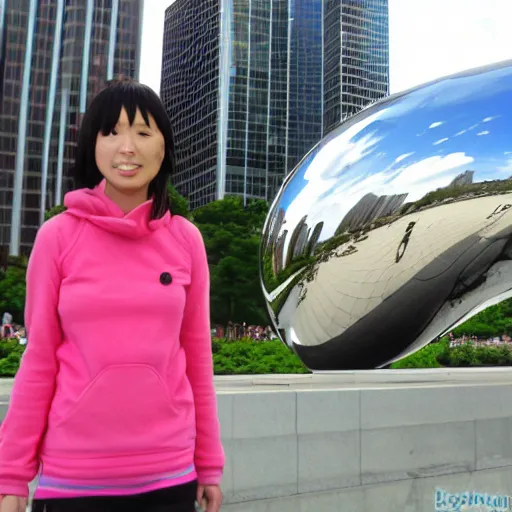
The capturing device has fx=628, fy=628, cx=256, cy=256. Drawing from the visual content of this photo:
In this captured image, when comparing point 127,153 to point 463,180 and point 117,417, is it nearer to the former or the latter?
point 117,417

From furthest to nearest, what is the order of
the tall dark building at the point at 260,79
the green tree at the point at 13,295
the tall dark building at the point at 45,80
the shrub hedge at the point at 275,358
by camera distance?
the tall dark building at the point at 260,79 < the tall dark building at the point at 45,80 < the green tree at the point at 13,295 < the shrub hedge at the point at 275,358

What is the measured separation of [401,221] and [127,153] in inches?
104

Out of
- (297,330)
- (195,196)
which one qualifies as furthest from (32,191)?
(297,330)

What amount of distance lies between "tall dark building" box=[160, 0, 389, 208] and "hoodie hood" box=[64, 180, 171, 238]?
54280 mm

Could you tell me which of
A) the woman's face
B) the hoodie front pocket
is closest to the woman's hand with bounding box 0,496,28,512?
the hoodie front pocket

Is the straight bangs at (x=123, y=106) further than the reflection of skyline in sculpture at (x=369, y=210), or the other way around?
the reflection of skyline in sculpture at (x=369, y=210)

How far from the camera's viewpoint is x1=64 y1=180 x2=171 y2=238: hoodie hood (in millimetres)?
1213

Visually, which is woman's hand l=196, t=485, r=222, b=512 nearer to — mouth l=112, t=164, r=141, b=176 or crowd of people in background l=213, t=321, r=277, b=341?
mouth l=112, t=164, r=141, b=176

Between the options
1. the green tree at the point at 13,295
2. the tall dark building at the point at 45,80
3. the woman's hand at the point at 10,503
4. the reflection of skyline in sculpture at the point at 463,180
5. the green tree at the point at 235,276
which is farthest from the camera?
the tall dark building at the point at 45,80

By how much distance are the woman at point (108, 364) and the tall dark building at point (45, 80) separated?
51.0 metres

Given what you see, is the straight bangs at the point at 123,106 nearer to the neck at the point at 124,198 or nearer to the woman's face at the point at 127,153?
the woman's face at the point at 127,153

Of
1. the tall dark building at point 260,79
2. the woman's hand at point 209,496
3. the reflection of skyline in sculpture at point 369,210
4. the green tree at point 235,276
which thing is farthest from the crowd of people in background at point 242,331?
the tall dark building at point 260,79

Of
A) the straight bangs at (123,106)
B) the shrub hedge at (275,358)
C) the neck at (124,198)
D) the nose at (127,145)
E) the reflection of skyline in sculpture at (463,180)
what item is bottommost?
the shrub hedge at (275,358)

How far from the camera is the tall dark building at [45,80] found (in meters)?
51.8
